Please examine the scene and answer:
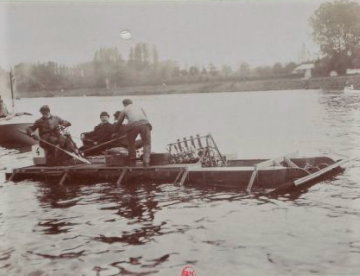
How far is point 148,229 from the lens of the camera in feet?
28.0

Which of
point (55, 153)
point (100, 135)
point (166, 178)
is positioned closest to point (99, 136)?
point (100, 135)

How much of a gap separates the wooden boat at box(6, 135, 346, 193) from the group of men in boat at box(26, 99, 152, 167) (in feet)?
1.42

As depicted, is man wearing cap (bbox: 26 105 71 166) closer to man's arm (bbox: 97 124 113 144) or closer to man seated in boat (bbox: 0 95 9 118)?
man's arm (bbox: 97 124 113 144)

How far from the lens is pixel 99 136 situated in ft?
45.4

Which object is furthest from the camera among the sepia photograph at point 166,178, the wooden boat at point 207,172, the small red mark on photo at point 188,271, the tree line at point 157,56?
the wooden boat at point 207,172

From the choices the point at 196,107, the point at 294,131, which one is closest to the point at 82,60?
the point at 294,131

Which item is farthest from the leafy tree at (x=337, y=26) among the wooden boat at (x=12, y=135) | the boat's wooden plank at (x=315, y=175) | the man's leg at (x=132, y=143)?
the wooden boat at (x=12, y=135)

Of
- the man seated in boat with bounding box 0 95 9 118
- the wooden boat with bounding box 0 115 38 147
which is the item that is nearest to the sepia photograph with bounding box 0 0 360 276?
the wooden boat with bounding box 0 115 38 147

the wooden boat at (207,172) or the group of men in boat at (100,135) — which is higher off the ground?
the group of men in boat at (100,135)

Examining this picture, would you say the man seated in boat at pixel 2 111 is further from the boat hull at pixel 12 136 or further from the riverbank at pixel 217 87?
the riverbank at pixel 217 87

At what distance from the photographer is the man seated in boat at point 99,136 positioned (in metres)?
13.7

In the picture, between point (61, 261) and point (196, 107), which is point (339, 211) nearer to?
point (61, 261)

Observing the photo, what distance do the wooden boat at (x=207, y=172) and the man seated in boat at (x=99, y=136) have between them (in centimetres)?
44

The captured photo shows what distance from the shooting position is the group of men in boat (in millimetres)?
11977
